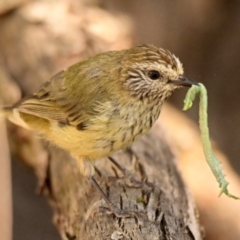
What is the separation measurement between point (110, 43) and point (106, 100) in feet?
4.87

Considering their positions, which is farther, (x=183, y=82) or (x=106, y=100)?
(x=106, y=100)

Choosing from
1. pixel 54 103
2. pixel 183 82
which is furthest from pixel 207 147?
pixel 54 103

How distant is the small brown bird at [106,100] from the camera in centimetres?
420

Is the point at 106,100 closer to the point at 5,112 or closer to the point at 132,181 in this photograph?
the point at 132,181

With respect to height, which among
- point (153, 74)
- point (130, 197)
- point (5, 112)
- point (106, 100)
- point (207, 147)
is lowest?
point (5, 112)

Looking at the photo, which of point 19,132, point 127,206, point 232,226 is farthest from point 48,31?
point 232,226

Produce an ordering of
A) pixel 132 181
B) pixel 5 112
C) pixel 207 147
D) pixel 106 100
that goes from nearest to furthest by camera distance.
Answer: pixel 207 147 → pixel 106 100 → pixel 132 181 → pixel 5 112

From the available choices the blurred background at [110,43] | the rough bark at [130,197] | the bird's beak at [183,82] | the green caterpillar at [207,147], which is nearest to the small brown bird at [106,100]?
the bird's beak at [183,82]

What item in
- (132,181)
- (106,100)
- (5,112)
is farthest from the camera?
(5,112)

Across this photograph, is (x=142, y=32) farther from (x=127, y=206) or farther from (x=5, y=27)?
(x=127, y=206)

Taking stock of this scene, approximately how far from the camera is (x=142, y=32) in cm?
807

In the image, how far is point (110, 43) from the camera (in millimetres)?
5758

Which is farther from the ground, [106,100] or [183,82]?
[183,82]

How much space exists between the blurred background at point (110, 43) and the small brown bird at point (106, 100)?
0.76 metres
